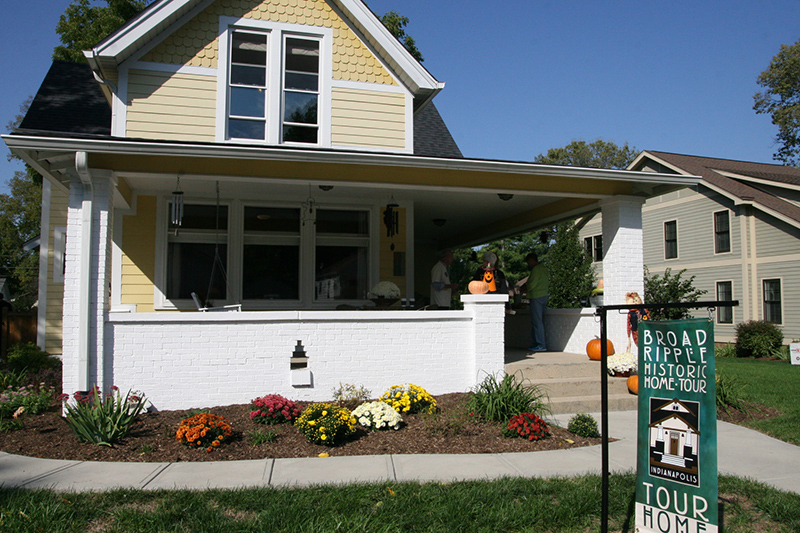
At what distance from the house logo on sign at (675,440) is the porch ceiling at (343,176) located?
5.03m

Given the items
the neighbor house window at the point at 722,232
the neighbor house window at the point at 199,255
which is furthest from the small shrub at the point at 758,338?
the neighbor house window at the point at 199,255

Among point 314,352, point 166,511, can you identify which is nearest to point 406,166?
point 314,352

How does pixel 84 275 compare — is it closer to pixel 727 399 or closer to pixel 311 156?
pixel 311 156

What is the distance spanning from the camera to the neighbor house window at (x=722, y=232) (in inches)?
821

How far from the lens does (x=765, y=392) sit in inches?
365

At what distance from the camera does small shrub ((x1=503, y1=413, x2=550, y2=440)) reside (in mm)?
6086

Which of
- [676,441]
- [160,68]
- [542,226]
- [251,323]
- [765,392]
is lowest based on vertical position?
[765,392]

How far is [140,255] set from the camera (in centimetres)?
949

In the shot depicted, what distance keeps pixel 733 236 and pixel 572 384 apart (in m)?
16.1

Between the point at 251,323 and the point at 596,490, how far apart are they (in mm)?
4662

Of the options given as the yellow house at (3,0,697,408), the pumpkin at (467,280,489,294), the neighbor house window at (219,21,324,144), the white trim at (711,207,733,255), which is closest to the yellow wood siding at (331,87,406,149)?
the yellow house at (3,0,697,408)

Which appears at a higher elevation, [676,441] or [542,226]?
[542,226]

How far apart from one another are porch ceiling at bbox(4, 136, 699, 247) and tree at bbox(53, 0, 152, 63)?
1235 cm

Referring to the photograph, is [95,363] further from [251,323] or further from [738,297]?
[738,297]
